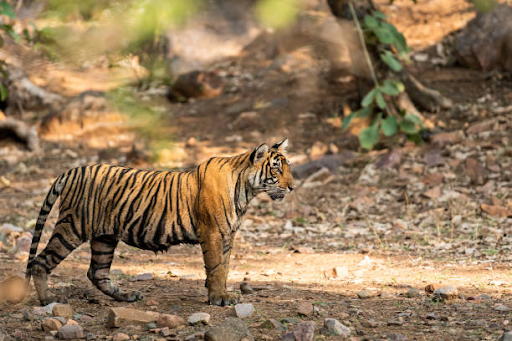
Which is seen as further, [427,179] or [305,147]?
[305,147]

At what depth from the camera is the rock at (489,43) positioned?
11.0m

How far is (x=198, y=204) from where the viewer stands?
14.2 ft

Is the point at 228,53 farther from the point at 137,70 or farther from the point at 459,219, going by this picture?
the point at 137,70

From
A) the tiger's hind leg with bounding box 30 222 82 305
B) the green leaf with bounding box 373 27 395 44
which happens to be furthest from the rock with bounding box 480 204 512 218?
the tiger's hind leg with bounding box 30 222 82 305

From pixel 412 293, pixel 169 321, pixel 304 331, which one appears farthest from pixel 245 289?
pixel 304 331

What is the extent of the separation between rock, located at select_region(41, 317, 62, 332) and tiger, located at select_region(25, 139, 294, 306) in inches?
27.6

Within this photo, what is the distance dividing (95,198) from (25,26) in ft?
9.68

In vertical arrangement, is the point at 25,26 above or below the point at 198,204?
above

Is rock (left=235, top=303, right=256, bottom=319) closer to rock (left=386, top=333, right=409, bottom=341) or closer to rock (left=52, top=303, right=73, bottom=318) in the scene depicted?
rock (left=386, top=333, right=409, bottom=341)

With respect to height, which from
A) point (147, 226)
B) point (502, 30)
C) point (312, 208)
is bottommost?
point (312, 208)

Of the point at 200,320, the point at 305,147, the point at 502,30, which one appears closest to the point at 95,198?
the point at 200,320

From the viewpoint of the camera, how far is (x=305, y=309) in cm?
389

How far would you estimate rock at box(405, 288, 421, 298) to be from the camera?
4.48 metres

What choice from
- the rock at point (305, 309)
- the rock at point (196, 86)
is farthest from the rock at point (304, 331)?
the rock at point (196, 86)
